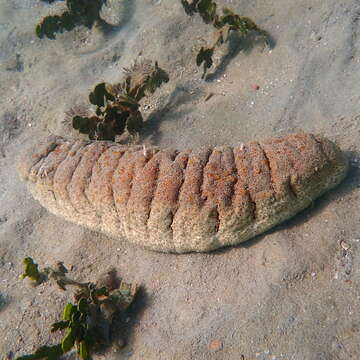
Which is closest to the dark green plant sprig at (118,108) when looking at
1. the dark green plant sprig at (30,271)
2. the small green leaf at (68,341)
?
the dark green plant sprig at (30,271)

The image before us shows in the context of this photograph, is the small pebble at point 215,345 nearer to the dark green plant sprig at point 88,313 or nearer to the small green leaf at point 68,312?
the dark green plant sprig at point 88,313

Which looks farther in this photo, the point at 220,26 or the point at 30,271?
the point at 220,26

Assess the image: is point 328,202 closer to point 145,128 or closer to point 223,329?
point 223,329

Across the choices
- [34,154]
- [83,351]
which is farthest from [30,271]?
[34,154]

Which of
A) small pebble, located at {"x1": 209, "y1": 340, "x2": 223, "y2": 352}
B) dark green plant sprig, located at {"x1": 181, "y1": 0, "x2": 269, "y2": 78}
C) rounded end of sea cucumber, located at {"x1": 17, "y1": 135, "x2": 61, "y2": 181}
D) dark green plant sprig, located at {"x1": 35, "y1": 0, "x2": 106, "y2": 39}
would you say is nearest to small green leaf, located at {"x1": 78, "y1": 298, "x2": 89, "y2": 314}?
small pebble, located at {"x1": 209, "y1": 340, "x2": 223, "y2": 352}

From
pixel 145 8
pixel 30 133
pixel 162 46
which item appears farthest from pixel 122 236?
pixel 145 8

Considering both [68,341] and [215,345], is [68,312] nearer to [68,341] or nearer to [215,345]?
[68,341]

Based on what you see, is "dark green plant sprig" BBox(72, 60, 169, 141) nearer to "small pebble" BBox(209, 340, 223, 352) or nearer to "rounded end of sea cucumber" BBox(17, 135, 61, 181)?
"rounded end of sea cucumber" BBox(17, 135, 61, 181)
